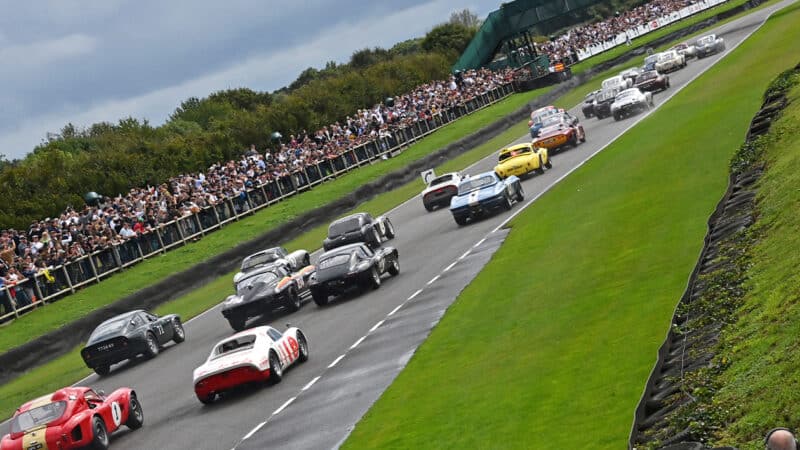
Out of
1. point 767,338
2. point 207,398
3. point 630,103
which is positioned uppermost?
point 630,103

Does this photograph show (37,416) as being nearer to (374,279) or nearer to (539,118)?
(374,279)

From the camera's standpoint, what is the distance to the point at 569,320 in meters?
A: 19.4

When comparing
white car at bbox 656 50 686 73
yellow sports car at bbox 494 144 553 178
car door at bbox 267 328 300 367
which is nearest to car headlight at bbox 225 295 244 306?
car door at bbox 267 328 300 367

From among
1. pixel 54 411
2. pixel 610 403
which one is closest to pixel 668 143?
pixel 54 411

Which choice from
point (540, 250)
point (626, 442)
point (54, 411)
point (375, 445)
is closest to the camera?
point (626, 442)

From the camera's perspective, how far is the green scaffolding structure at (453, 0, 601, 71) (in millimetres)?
97938

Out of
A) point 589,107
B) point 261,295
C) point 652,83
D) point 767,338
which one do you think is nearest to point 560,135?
point 589,107

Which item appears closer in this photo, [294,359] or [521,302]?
[521,302]

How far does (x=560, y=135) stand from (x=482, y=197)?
1372 cm

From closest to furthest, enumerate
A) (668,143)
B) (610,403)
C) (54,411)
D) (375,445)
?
(610,403) → (375,445) → (54,411) → (668,143)

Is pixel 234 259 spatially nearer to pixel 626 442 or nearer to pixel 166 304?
pixel 166 304

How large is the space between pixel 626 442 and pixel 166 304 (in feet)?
104

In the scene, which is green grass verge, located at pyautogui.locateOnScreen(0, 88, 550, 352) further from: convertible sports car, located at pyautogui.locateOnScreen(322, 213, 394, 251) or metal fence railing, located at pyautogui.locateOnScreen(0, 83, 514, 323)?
convertible sports car, located at pyautogui.locateOnScreen(322, 213, 394, 251)

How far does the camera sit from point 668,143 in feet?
130
